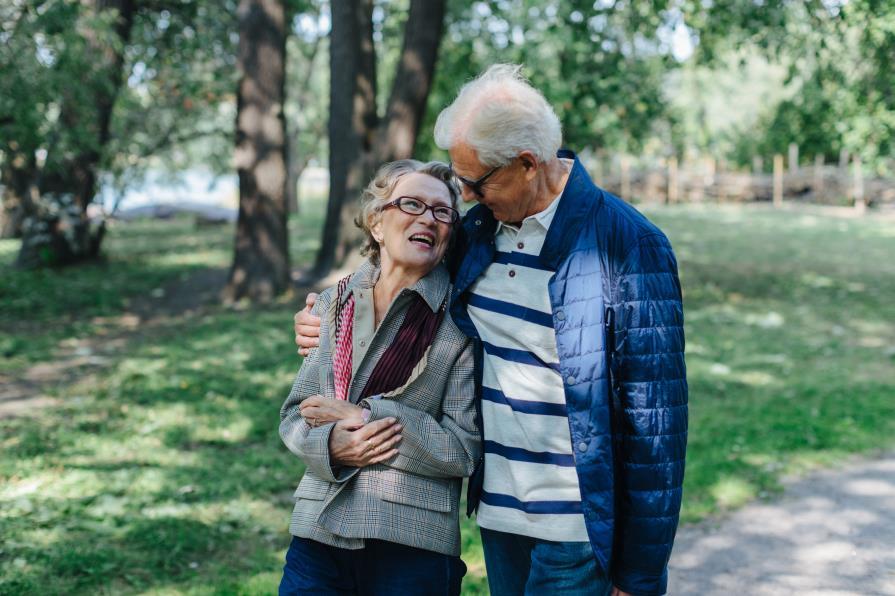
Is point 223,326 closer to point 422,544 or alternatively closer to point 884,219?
point 422,544

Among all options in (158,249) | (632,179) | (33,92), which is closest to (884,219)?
(632,179)

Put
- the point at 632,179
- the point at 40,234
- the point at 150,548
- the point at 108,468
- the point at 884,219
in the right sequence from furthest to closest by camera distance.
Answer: the point at 632,179, the point at 884,219, the point at 40,234, the point at 108,468, the point at 150,548

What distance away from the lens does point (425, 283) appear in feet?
8.55

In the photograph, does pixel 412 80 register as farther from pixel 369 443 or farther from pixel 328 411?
pixel 369 443

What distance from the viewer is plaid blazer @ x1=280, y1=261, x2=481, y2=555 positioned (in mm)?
2480

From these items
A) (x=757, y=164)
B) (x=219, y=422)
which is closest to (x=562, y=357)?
(x=219, y=422)

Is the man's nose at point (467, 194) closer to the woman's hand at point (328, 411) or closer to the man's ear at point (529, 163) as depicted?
the man's ear at point (529, 163)

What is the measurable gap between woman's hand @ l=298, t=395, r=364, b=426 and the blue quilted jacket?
587mm

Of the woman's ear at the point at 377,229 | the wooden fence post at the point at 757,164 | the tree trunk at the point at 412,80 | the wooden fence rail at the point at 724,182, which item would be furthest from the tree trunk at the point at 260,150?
the wooden fence post at the point at 757,164

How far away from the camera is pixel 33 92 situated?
30.6 ft

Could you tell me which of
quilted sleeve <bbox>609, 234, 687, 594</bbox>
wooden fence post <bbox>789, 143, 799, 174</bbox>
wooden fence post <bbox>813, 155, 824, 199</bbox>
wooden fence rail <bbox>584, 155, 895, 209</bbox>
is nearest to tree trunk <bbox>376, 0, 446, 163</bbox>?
quilted sleeve <bbox>609, 234, 687, 594</bbox>

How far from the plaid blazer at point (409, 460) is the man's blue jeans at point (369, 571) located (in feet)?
0.18

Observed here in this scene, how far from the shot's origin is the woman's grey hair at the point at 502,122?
2.36 metres

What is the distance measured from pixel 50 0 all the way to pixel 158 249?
8924mm
